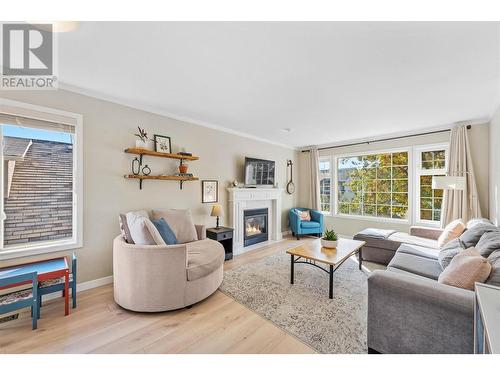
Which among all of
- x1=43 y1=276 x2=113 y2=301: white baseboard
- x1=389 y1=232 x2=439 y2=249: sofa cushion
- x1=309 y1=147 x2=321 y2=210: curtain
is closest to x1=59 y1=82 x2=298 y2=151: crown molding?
x1=309 y1=147 x2=321 y2=210: curtain

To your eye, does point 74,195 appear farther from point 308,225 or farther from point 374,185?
point 374,185

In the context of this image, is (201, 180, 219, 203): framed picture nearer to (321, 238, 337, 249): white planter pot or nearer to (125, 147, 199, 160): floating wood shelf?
(125, 147, 199, 160): floating wood shelf

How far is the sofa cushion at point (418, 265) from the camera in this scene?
2.03 meters

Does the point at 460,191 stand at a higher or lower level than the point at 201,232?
higher

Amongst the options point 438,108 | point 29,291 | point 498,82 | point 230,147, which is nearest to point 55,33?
point 29,291

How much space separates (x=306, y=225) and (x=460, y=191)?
109 inches

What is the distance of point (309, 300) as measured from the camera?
2297mm

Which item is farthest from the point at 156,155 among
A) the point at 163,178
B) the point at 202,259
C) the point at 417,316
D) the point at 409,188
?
the point at 409,188

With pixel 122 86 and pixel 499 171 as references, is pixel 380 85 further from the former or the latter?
pixel 122 86

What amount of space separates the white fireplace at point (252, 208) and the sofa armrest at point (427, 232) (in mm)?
2549

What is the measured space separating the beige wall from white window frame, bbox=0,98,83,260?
0.18 ft

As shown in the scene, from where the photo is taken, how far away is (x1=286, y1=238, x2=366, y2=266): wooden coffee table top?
2.46 metres

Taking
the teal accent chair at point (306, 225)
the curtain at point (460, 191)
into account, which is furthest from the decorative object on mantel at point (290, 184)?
the curtain at point (460, 191)

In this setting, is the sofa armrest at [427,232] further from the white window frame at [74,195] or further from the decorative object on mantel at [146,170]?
the white window frame at [74,195]
